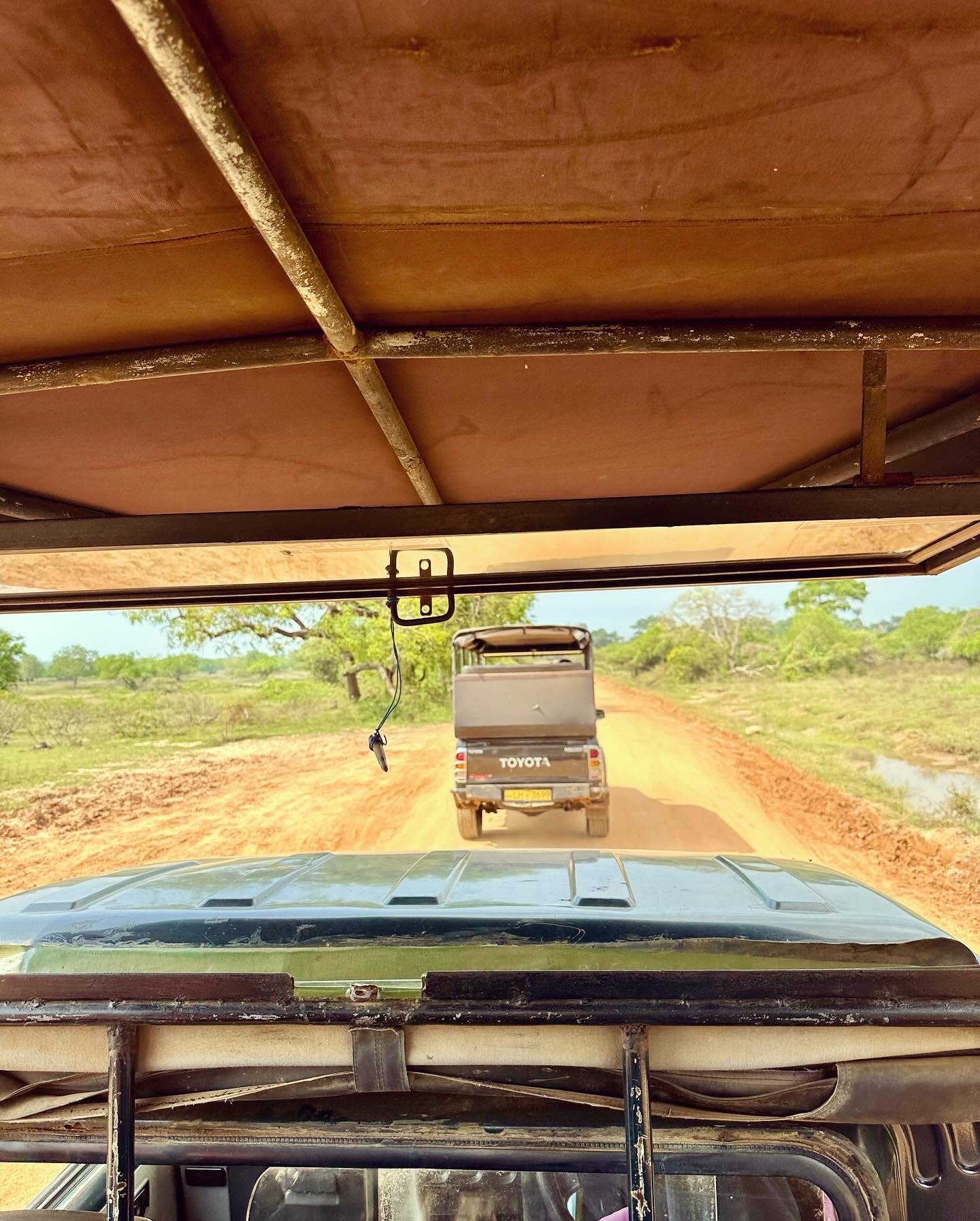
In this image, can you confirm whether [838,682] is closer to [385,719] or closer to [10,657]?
[385,719]

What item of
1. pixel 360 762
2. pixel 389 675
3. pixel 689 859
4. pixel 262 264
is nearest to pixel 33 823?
pixel 360 762

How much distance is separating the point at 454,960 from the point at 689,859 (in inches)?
69.3

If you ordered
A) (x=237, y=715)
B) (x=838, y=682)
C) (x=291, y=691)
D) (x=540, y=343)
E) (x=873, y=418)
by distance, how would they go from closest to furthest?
(x=540, y=343) → (x=873, y=418) → (x=237, y=715) → (x=838, y=682) → (x=291, y=691)

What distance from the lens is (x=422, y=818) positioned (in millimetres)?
12281

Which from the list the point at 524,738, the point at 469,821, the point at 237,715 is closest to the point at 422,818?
the point at 469,821

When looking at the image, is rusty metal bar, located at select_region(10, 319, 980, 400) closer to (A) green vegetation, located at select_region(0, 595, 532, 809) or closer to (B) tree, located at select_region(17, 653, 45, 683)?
(A) green vegetation, located at select_region(0, 595, 532, 809)

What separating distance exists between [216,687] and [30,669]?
5659mm

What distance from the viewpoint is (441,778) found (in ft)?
49.1

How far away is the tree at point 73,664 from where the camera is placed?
25969 mm

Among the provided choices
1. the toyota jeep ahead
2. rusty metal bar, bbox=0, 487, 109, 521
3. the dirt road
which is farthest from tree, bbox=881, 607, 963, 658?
rusty metal bar, bbox=0, 487, 109, 521

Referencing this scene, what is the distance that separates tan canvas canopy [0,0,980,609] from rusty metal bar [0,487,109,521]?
0.04 feet

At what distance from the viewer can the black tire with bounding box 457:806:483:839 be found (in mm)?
10555

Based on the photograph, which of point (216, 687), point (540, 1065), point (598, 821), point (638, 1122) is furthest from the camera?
point (216, 687)

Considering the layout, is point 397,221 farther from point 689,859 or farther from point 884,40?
point 689,859
